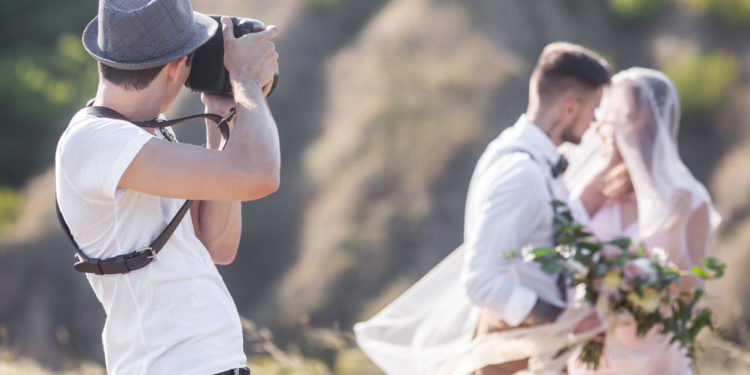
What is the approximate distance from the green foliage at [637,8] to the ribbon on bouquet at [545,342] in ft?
72.5

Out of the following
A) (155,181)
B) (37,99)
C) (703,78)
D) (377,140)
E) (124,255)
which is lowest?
(37,99)

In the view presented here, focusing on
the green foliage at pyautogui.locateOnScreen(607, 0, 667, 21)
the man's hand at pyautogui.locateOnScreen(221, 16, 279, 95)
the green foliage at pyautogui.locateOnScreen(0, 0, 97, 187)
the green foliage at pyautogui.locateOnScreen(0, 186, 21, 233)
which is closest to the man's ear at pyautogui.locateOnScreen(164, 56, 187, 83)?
the man's hand at pyautogui.locateOnScreen(221, 16, 279, 95)

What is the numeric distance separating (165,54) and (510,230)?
1485 millimetres

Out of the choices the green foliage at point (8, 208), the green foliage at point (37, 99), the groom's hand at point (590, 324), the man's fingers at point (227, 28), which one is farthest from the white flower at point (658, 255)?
the green foliage at point (37, 99)

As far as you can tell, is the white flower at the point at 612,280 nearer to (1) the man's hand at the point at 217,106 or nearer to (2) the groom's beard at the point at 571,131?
(2) the groom's beard at the point at 571,131

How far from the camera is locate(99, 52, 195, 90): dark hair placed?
74.9 inches

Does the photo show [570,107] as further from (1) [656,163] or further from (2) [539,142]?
(1) [656,163]

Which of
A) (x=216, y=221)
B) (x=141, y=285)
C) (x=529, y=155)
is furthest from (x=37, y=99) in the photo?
(x=141, y=285)

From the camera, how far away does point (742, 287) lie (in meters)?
15.7

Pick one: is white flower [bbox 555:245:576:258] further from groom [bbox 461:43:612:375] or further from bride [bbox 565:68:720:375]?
bride [bbox 565:68:720:375]

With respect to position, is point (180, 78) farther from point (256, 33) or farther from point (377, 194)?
point (377, 194)

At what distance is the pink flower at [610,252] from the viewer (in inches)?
122

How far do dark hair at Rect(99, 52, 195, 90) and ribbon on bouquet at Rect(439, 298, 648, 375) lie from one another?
1.68 meters

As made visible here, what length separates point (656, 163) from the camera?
11.3 feet
